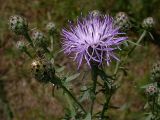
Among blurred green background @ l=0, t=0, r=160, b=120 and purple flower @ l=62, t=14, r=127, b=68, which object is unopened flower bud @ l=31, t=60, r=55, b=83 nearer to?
purple flower @ l=62, t=14, r=127, b=68

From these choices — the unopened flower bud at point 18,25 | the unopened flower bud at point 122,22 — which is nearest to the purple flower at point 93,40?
the unopened flower bud at point 122,22

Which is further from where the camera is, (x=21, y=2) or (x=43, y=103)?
(x=21, y=2)

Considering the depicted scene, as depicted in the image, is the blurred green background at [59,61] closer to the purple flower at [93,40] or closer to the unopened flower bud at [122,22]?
the unopened flower bud at [122,22]

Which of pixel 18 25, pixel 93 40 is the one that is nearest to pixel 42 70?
pixel 93 40

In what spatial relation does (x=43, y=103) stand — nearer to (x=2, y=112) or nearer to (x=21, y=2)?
(x=2, y=112)

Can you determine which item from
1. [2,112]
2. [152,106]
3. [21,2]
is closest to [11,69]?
[2,112]

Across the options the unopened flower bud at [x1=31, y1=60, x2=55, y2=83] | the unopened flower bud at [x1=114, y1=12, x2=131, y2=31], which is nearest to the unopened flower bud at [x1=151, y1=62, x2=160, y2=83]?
the unopened flower bud at [x1=114, y1=12, x2=131, y2=31]

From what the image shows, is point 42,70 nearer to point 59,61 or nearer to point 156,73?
point 156,73
